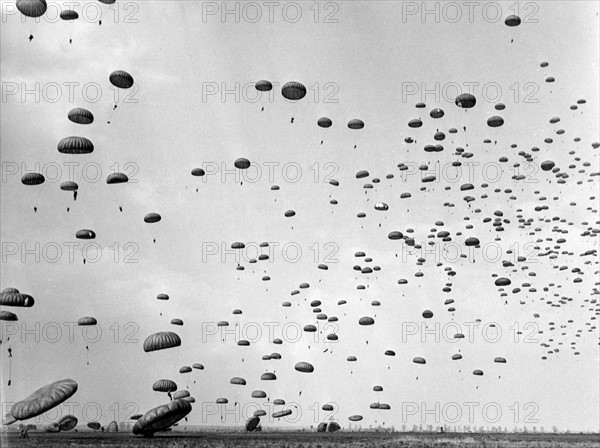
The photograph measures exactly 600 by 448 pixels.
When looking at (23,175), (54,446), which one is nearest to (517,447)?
(54,446)

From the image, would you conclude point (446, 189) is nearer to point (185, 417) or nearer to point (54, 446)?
point (185, 417)

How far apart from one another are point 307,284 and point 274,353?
745 cm

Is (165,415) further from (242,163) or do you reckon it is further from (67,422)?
(67,422)

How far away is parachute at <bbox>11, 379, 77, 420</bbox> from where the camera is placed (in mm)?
37594

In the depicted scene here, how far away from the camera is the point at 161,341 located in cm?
4306

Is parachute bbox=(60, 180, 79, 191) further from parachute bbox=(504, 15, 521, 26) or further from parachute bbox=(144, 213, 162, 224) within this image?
parachute bbox=(504, 15, 521, 26)

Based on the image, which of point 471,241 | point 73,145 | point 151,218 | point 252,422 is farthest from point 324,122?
point 252,422

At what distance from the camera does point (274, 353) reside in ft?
193

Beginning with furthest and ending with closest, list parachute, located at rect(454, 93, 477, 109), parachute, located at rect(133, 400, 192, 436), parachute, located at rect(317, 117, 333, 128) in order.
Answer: parachute, located at rect(317, 117, 333, 128)
parachute, located at rect(133, 400, 192, 436)
parachute, located at rect(454, 93, 477, 109)

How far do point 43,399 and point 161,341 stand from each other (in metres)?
8.01

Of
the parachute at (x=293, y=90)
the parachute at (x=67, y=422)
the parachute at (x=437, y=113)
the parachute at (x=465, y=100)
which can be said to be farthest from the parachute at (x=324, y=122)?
the parachute at (x=67, y=422)

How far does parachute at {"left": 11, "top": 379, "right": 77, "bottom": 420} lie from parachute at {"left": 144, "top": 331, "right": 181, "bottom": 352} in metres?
5.25

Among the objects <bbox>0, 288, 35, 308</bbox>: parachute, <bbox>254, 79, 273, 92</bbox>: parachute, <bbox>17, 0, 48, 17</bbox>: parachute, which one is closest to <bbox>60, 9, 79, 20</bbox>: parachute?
<bbox>17, 0, 48, 17</bbox>: parachute

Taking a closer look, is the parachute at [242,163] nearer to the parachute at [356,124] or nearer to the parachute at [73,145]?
the parachute at [356,124]
